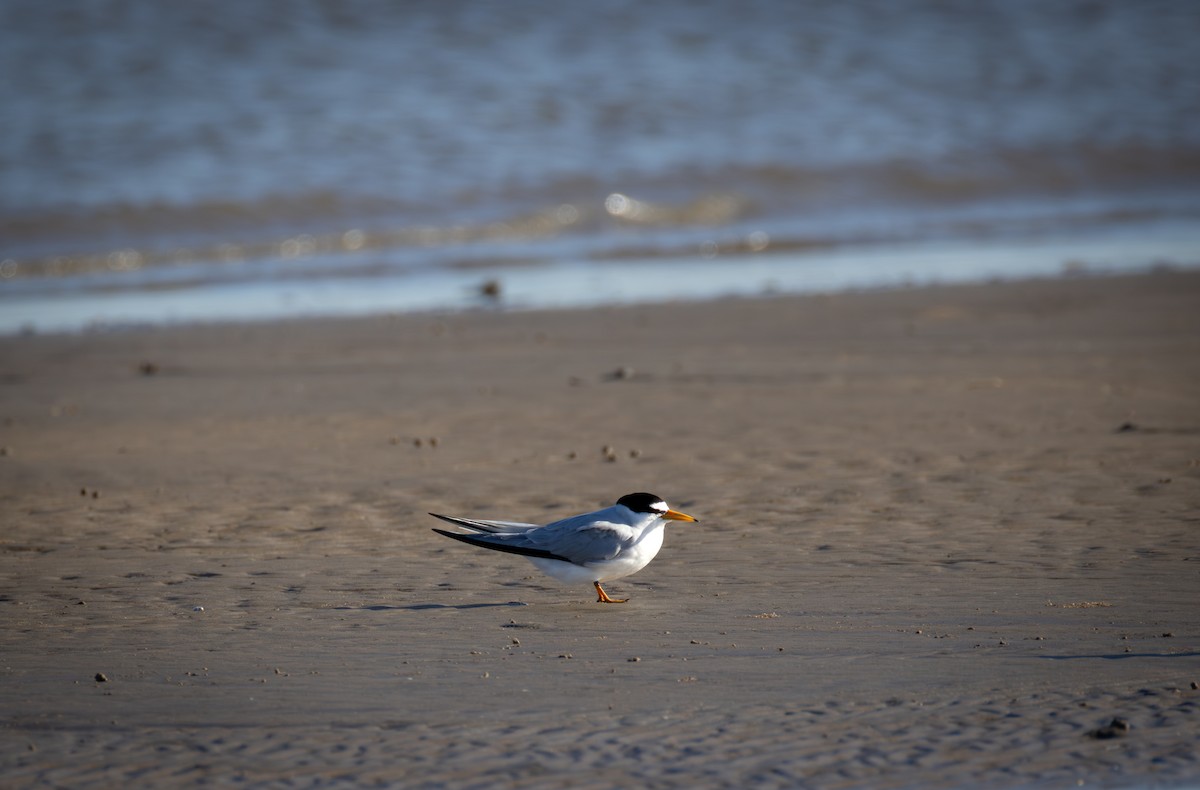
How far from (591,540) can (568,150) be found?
834 inches

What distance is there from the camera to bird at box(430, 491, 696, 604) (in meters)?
5.82

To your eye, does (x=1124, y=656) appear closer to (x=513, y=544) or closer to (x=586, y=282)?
(x=513, y=544)

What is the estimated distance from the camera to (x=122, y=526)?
24.0 feet

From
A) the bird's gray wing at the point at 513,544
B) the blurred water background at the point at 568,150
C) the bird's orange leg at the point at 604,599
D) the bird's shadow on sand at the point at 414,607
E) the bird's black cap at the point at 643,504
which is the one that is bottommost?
the bird's shadow on sand at the point at 414,607

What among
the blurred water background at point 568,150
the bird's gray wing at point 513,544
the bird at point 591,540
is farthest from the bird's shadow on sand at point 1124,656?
the blurred water background at point 568,150

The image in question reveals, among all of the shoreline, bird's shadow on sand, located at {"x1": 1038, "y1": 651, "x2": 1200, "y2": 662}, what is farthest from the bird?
the shoreline

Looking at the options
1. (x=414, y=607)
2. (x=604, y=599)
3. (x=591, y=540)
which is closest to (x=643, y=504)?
(x=591, y=540)

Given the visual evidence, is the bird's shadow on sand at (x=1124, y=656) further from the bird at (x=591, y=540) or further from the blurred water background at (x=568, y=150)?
the blurred water background at (x=568, y=150)

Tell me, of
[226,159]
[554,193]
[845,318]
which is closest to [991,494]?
[845,318]

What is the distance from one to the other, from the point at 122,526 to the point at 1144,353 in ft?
24.1

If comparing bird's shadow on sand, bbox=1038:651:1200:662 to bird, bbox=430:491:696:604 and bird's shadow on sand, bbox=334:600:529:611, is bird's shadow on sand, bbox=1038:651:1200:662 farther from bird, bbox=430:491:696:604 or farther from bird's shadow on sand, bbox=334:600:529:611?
bird's shadow on sand, bbox=334:600:529:611

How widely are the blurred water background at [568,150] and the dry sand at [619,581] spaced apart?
4.08m

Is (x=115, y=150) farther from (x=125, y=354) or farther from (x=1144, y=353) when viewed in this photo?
(x=1144, y=353)

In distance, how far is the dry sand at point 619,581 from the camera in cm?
454
